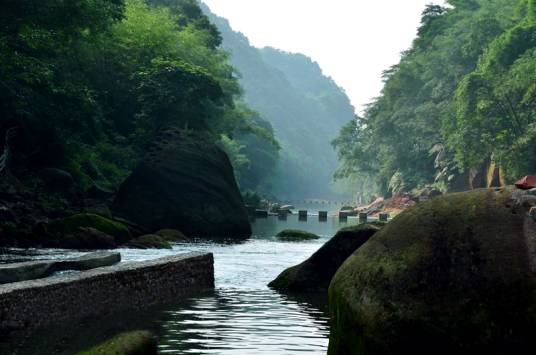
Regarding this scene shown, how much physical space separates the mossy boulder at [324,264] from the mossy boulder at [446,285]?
8718mm

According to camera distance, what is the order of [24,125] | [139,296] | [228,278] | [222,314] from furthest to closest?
1. [24,125]
2. [228,278]
3. [139,296]
4. [222,314]

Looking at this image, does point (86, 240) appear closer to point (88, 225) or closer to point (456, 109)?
point (88, 225)

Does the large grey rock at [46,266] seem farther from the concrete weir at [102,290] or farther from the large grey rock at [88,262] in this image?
the concrete weir at [102,290]

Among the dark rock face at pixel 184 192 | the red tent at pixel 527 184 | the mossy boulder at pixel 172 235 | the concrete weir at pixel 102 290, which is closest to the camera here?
the red tent at pixel 527 184

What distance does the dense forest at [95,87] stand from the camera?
34.1m

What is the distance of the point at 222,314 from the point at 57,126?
959 inches

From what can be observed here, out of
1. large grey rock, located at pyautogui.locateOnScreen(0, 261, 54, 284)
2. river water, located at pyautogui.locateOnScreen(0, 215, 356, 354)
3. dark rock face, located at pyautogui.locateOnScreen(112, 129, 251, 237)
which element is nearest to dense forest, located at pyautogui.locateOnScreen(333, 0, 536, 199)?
dark rock face, located at pyautogui.locateOnScreen(112, 129, 251, 237)

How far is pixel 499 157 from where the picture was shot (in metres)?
61.6

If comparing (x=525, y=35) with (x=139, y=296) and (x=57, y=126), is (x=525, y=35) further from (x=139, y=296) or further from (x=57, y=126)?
(x=139, y=296)

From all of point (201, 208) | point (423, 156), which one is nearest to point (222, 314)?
point (201, 208)

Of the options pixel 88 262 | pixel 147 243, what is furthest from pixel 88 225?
pixel 88 262

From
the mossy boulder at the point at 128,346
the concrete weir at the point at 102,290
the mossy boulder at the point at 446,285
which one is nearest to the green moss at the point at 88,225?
the concrete weir at the point at 102,290

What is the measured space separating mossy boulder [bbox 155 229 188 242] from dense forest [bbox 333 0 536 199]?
34.2 meters

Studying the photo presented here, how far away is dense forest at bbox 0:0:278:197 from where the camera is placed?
34.1 metres
